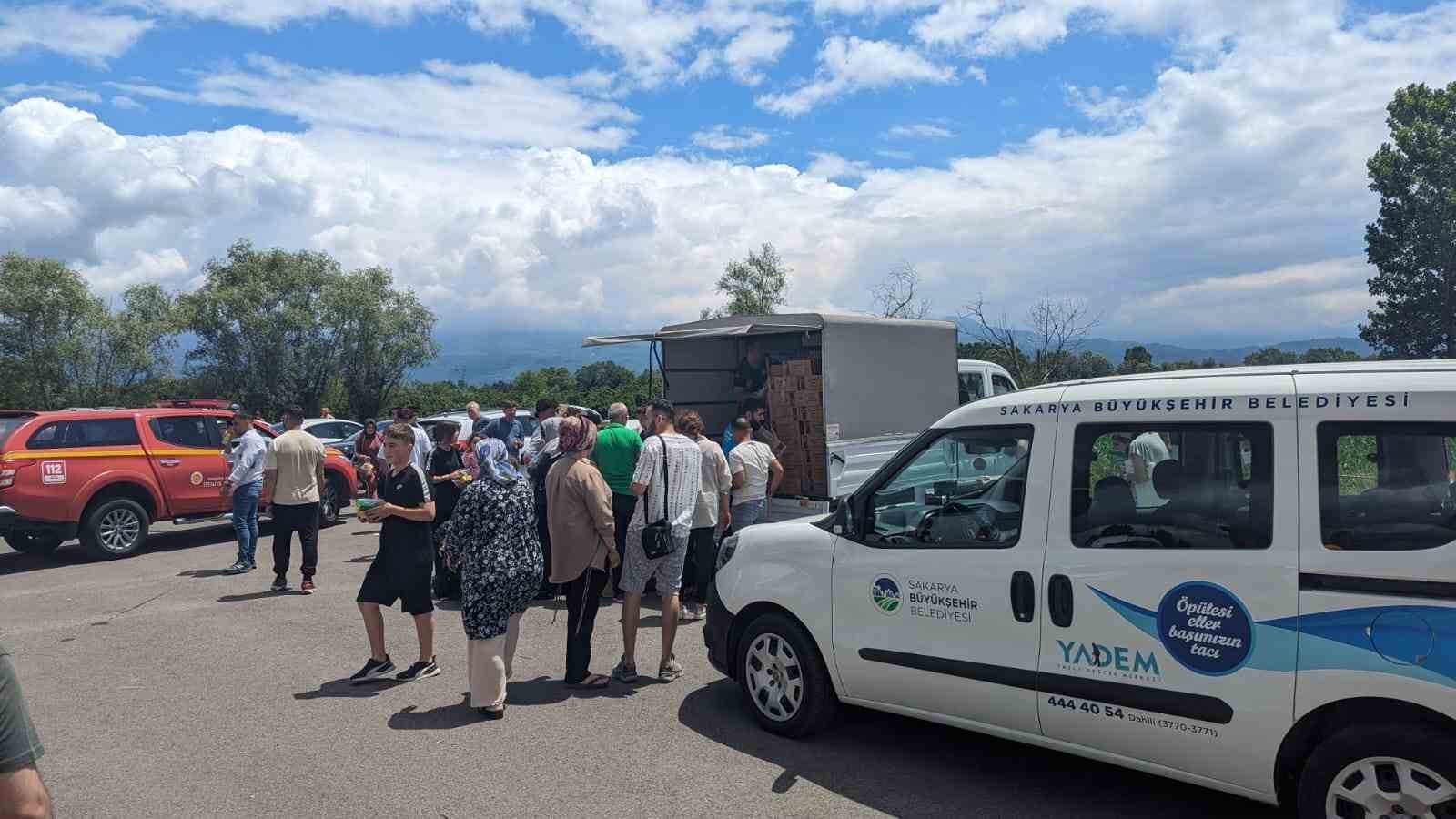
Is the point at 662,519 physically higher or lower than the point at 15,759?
lower

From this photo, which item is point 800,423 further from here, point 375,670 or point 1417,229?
point 1417,229

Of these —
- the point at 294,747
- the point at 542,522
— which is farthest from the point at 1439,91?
the point at 294,747

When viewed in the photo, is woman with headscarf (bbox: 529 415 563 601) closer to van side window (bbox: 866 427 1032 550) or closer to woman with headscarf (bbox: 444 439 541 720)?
woman with headscarf (bbox: 444 439 541 720)

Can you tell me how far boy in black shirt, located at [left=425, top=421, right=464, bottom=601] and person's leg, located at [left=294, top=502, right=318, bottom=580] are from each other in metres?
1.16

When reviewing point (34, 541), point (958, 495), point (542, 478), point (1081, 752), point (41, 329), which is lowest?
point (1081, 752)

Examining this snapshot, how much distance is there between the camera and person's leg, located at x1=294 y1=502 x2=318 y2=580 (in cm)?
896

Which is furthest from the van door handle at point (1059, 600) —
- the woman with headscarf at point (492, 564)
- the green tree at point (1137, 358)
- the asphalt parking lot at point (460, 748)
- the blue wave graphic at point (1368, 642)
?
the green tree at point (1137, 358)

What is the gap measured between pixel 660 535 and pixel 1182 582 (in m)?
3.13

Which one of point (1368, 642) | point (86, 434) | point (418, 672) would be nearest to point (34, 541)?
point (86, 434)

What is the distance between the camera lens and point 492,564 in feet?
18.7

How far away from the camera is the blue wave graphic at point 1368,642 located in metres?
3.21

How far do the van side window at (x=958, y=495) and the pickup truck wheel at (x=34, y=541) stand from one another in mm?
10804

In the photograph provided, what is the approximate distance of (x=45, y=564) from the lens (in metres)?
11.3

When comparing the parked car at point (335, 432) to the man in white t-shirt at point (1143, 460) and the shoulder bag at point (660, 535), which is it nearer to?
the shoulder bag at point (660, 535)
